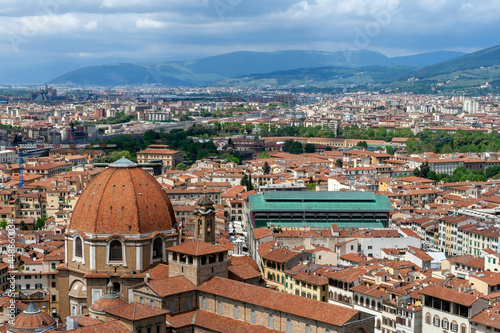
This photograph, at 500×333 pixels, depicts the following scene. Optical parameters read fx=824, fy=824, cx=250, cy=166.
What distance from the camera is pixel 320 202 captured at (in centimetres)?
4303

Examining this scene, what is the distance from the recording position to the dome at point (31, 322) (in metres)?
22.9

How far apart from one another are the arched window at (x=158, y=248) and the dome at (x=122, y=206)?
385 mm

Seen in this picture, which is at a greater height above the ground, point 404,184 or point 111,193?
point 111,193

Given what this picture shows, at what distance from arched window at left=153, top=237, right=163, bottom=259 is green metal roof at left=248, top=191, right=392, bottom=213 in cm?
1516

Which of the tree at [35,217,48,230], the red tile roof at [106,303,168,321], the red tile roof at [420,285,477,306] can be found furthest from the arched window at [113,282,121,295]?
the tree at [35,217,48,230]

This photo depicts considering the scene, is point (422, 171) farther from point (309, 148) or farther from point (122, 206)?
point (122, 206)

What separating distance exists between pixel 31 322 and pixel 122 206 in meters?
5.13

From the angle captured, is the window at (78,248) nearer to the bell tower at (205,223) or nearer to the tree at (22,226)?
the bell tower at (205,223)

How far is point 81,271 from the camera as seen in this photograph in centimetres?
2648

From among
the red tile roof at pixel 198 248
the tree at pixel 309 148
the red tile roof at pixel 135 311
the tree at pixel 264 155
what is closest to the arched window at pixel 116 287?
the red tile roof at pixel 198 248

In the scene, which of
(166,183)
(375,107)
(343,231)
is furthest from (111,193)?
(375,107)

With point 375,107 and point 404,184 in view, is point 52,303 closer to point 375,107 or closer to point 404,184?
point 404,184

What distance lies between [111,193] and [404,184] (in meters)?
37.0

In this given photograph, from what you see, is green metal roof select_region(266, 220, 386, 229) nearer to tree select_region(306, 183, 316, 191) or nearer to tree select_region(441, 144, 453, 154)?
tree select_region(306, 183, 316, 191)
